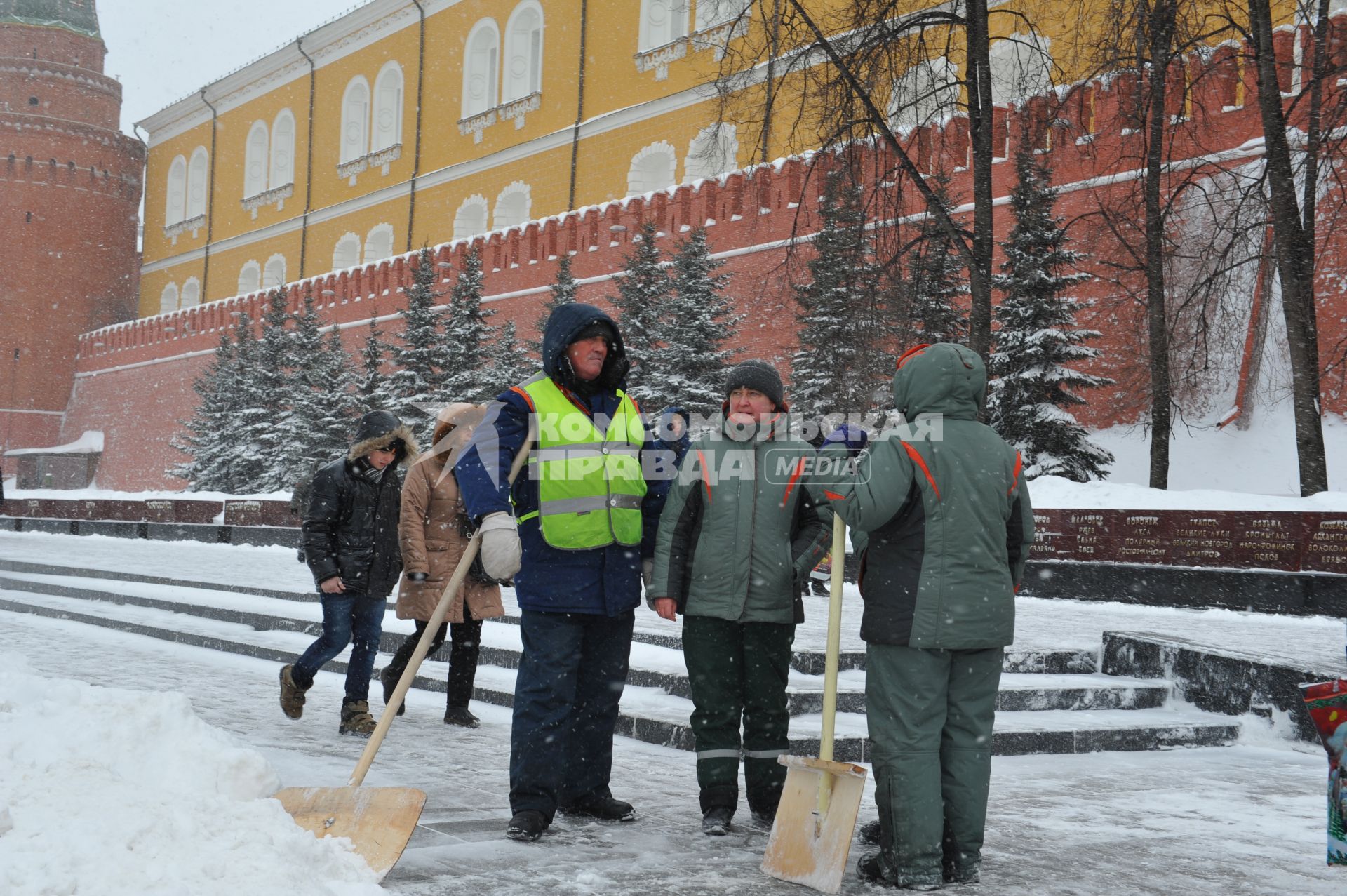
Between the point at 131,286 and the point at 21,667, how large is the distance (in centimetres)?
4480

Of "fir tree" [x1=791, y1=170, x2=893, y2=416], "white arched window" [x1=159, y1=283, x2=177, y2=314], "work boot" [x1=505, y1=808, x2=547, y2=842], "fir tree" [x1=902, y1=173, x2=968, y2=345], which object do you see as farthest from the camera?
"white arched window" [x1=159, y1=283, x2=177, y2=314]

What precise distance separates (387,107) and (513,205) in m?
7.56

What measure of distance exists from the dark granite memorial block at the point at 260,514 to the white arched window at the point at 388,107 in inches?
743

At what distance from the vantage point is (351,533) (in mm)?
5625

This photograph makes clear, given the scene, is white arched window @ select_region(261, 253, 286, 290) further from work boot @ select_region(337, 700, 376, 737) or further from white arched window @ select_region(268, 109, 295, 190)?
work boot @ select_region(337, 700, 376, 737)

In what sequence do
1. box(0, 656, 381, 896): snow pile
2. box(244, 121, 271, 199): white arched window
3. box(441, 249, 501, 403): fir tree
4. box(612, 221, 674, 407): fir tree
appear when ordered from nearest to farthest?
box(0, 656, 381, 896): snow pile → box(612, 221, 674, 407): fir tree → box(441, 249, 501, 403): fir tree → box(244, 121, 271, 199): white arched window

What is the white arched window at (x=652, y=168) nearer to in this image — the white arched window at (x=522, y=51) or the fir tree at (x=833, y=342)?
the white arched window at (x=522, y=51)

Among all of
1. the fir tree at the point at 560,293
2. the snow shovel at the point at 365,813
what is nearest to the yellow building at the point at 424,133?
the fir tree at the point at 560,293

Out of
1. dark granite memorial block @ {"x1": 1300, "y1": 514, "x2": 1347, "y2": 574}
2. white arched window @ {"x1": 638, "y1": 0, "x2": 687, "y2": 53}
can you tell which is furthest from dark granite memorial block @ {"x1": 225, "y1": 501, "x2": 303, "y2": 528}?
white arched window @ {"x1": 638, "y1": 0, "x2": 687, "y2": 53}

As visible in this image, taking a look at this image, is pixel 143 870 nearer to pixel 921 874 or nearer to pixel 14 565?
pixel 921 874

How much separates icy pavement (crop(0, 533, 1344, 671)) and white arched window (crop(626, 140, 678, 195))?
14.2 m

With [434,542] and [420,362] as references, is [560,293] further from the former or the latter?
[434,542]

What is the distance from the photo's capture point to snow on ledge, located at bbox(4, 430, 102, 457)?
128 ft

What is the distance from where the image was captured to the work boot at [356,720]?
5488 mm
